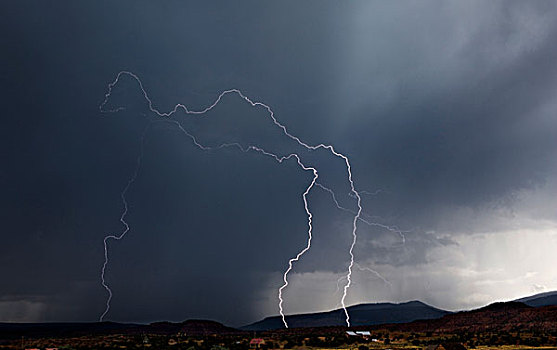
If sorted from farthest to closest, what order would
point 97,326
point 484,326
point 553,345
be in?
point 97,326, point 484,326, point 553,345

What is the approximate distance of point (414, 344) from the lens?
9238 centimetres

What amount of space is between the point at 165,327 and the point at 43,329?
38058 mm

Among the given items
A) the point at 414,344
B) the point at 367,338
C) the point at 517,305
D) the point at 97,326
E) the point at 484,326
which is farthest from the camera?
the point at 97,326

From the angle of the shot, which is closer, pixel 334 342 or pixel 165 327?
pixel 334 342

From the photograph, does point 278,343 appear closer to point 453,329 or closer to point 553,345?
point 553,345

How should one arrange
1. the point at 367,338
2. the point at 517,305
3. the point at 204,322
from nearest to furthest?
the point at 367,338 → the point at 517,305 → the point at 204,322

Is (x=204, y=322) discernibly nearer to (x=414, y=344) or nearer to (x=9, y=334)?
(x=9, y=334)

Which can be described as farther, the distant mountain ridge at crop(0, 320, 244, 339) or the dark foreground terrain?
the distant mountain ridge at crop(0, 320, 244, 339)

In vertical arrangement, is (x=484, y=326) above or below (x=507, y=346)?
above

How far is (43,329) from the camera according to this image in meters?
168

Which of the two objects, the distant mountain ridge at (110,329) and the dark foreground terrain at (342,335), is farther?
the distant mountain ridge at (110,329)

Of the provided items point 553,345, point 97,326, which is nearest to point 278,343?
point 553,345

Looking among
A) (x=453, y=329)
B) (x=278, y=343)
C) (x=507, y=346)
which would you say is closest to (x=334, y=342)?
(x=278, y=343)

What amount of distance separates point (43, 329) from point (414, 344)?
121239mm
